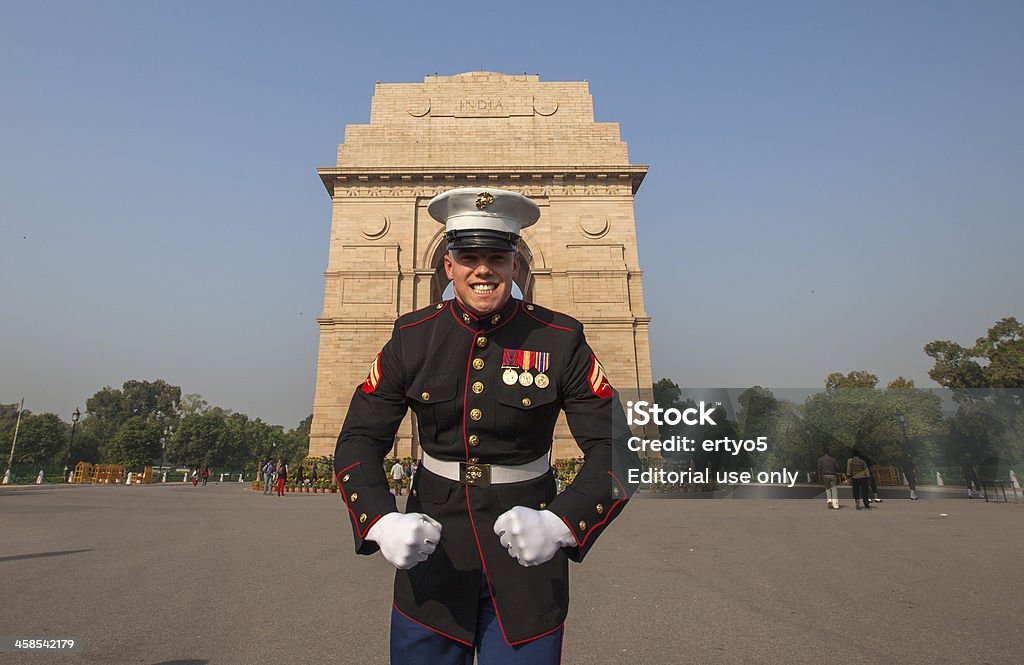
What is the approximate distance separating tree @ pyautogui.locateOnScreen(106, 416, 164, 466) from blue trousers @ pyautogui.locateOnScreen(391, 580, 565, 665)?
212 feet

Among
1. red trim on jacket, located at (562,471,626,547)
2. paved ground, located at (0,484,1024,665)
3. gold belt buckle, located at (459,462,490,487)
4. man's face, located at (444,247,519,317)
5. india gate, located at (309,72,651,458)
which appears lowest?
paved ground, located at (0,484,1024,665)

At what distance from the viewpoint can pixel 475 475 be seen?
6.03ft

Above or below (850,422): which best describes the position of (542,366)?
below

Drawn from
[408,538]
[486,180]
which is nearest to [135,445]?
[486,180]

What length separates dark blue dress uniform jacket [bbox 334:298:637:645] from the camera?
1.68m

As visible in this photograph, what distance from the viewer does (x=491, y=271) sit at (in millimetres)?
1937

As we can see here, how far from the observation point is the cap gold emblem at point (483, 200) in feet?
6.43

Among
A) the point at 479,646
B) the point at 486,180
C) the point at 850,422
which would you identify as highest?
the point at 486,180

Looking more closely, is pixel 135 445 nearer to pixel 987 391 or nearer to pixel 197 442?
pixel 197 442

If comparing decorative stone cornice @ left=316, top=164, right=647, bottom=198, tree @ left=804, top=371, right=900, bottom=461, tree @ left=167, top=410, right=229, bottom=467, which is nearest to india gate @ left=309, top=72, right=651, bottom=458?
decorative stone cornice @ left=316, top=164, right=647, bottom=198

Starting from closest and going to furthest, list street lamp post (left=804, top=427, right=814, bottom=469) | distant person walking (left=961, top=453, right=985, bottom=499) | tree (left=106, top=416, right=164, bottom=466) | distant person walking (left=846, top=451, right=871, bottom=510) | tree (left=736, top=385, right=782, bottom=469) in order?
distant person walking (left=846, top=451, right=871, bottom=510) → tree (left=736, top=385, right=782, bottom=469) → distant person walking (left=961, top=453, right=985, bottom=499) → street lamp post (left=804, top=427, right=814, bottom=469) → tree (left=106, top=416, right=164, bottom=466)

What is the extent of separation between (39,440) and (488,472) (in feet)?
221

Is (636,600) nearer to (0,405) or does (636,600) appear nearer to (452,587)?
(452,587)

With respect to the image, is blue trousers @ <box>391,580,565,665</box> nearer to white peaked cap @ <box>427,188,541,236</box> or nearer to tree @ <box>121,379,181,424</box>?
white peaked cap @ <box>427,188,541,236</box>
